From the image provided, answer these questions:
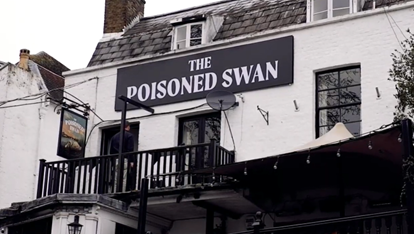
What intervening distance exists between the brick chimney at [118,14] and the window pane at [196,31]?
2.98 meters

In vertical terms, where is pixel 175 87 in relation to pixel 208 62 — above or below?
below

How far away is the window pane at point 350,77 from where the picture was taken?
17.2 m

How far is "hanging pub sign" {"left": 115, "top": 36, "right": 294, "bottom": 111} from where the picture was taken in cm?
1806

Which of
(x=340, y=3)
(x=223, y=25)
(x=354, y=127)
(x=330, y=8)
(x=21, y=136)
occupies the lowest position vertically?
(x=354, y=127)

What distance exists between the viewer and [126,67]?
66.1 feet

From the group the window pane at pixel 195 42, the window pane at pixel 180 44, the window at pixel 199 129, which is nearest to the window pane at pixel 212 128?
the window at pixel 199 129

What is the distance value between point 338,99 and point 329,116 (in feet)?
1.33

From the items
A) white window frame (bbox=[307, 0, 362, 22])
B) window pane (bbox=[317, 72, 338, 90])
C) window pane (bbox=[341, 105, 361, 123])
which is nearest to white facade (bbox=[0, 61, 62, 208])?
white window frame (bbox=[307, 0, 362, 22])

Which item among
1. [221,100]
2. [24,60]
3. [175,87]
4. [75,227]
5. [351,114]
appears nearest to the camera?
[75,227]

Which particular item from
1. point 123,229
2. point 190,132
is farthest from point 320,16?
point 123,229

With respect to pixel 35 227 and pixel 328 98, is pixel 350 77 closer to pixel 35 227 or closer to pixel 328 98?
pixel 328 98

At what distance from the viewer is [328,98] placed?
17484 mm

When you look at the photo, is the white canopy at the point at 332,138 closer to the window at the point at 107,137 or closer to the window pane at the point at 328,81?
the window pane at the point at 328,81

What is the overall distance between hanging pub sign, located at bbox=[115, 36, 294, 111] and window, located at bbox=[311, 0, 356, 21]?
0.85 metres
